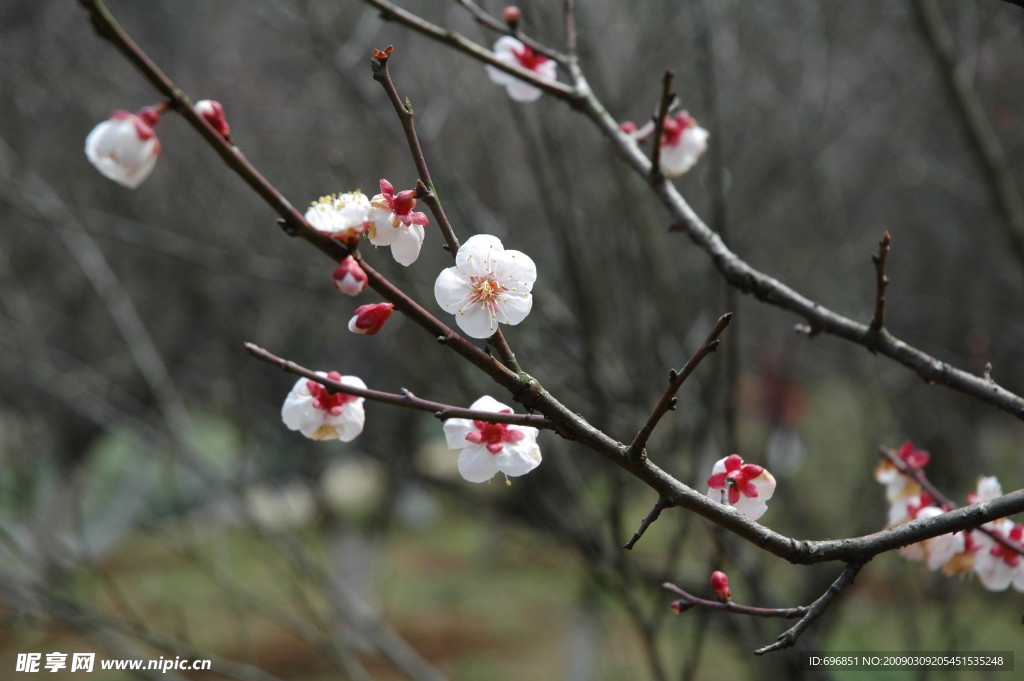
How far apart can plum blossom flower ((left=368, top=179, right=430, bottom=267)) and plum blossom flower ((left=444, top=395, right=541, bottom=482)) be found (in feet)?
0.71

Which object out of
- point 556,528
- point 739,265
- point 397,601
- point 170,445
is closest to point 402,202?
point 739,265

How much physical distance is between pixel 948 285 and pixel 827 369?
4.44 ft

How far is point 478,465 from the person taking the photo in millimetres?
1049

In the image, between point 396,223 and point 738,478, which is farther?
point 738,478

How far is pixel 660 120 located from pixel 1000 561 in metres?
0.97

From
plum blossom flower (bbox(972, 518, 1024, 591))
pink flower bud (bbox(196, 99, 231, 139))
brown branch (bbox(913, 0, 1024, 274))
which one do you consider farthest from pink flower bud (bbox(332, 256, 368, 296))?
brown branch (bbox(913, 0, 1024, 274))

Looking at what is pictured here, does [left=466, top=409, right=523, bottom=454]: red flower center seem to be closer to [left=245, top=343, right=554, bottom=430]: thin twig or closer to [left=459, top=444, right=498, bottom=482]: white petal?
[left=459, top=444, right=498, bottom=482]: white petal

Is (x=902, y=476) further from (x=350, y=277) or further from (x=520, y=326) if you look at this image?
(x=520, y=326)

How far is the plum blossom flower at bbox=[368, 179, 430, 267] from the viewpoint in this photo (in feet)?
3.14

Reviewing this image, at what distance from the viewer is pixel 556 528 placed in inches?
110

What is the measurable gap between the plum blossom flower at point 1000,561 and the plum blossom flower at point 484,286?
3.04 ft

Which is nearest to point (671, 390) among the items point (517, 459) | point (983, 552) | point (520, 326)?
point (517, 459)

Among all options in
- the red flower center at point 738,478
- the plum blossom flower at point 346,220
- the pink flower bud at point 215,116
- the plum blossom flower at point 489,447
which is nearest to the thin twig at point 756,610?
the red flower center at point 738,478

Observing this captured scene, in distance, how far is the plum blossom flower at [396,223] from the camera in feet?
3.14
